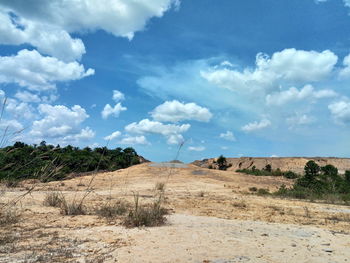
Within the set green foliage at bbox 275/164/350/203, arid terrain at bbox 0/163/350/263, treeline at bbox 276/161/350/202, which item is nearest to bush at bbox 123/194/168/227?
arid terrain at bbox 0/163/350/263

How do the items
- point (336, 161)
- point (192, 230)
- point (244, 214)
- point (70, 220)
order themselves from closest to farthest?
point (192, 230)
point (70, 220)
point (244, 214)
point (336, 161)

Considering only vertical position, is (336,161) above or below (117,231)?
above

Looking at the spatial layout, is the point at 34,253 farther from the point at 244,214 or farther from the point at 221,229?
the point at 244,214

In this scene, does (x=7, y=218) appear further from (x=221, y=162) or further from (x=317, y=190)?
(x=221, y=162)

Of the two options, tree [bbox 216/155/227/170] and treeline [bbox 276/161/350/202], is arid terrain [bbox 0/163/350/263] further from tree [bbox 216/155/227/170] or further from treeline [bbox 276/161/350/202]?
tree [bbox 216/155/227/170]

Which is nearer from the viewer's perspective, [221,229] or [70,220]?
[221,229]

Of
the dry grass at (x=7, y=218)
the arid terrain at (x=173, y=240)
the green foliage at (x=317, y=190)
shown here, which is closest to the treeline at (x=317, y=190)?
the green foliage at (x=317, y=190)

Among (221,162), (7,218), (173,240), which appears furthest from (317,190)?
(221,162)

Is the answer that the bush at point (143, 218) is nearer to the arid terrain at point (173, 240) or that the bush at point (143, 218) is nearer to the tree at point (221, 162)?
the arid terrain at point (173, 240)

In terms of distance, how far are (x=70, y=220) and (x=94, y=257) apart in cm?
267

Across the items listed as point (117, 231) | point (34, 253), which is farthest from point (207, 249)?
point (34, 253)

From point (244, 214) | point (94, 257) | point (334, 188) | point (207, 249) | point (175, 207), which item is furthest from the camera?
point (334, 188)

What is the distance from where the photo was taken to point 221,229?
6137mm

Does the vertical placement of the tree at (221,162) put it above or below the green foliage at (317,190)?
above
